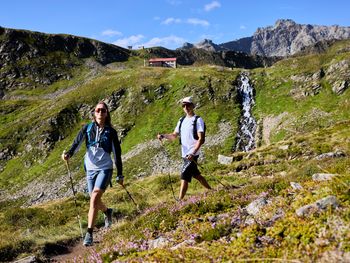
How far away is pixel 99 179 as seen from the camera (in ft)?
32.2

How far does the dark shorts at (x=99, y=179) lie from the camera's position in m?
9.78

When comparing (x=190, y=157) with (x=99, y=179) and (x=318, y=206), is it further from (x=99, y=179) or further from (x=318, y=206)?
(x=318, y=206)

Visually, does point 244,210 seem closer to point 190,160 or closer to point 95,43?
point 190,160

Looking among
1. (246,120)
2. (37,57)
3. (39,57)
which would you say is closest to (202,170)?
(246,120)

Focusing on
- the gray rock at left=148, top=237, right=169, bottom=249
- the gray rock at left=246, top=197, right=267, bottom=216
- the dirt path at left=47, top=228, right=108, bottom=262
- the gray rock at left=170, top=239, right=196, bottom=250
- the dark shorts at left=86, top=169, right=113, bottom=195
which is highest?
the dark shorts at left=86, top=169, right=113, bottom=195

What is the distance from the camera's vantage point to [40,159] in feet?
226

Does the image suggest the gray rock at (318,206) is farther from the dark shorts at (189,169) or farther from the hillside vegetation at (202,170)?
the dark shorts at (189,169)

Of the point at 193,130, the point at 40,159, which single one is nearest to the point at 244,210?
the point at 193,130

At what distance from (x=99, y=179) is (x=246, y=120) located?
2213 inches

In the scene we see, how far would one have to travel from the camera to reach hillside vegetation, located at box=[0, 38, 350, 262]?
19.5ft

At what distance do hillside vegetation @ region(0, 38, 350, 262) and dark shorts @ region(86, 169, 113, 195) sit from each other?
132 cm

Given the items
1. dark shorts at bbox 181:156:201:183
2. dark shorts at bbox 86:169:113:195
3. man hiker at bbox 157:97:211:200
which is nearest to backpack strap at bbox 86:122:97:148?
dark shorts at bbox 86:169:113:195

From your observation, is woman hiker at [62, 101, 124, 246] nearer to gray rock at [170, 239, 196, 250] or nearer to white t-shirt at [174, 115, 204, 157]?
white t-shirt at [174, 115, 204, 157]

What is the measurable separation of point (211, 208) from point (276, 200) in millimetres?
1837
